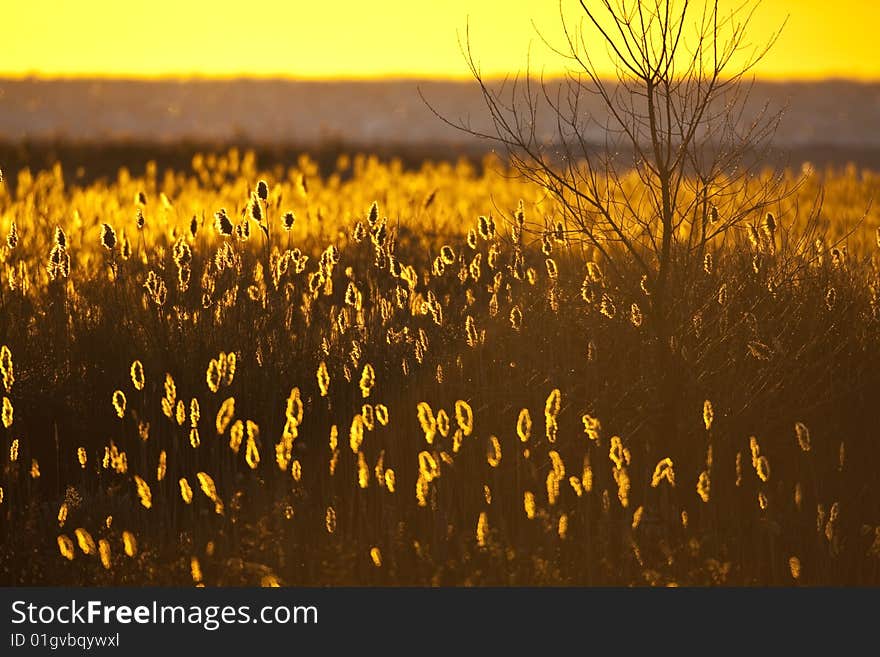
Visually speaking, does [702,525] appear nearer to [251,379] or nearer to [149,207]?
[251,379]

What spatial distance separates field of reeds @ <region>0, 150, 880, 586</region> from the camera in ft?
13.6

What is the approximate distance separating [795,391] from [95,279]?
3.46m

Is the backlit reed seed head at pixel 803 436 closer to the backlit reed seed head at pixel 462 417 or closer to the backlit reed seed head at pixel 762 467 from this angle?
the backlit reed seed head at pixel 762 467

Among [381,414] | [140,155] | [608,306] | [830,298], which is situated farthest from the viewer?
[140,155]

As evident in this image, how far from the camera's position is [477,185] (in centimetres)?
1570

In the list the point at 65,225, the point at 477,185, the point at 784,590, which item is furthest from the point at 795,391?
the point at 477,185

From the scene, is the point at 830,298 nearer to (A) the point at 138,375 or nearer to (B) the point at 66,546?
(A) the point at 138,375

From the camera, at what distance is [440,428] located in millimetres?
3957

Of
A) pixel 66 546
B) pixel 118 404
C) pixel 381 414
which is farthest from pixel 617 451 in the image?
pixel 118 404

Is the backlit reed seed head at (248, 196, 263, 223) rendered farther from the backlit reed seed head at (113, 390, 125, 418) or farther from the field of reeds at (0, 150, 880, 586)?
the backlit reed seed head at (113, 390, 125, 418)

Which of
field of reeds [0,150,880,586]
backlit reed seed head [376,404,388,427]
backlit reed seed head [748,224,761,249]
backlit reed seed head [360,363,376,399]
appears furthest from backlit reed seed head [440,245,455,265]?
backlit reed seed head [748,224,761,249]

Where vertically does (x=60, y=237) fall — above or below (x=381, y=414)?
above

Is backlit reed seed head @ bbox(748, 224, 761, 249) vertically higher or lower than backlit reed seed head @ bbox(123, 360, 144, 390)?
higher

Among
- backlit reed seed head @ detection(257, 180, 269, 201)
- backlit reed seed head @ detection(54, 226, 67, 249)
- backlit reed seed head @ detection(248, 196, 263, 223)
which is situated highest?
backlit reed seed head @ detection(257, 180, 269, 201)
